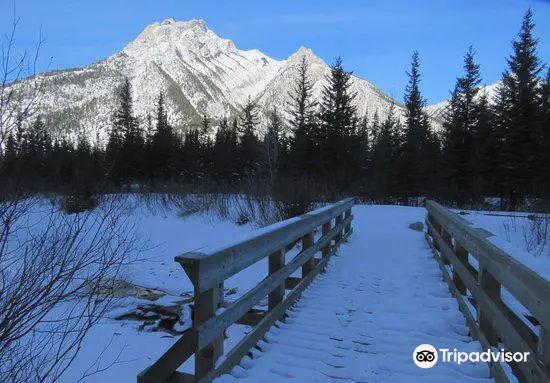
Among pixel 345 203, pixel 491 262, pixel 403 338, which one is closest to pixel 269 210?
pixel 345 203

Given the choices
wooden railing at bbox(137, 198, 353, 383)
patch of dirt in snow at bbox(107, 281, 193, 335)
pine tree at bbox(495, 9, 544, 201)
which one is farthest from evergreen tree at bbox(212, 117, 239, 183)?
wooden railing at bbox(137, 198, 353, 383)

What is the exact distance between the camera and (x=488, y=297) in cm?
323

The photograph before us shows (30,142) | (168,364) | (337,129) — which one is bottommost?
(168,364)

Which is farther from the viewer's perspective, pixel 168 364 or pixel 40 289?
pixel 40 289

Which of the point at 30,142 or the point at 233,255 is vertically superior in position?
the point at 30,142

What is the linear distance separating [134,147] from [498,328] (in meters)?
46.6

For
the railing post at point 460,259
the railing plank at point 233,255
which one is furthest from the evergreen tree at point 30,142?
the railing post at point 460,259

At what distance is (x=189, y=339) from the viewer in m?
2.52

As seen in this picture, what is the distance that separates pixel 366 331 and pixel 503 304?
1490 mm

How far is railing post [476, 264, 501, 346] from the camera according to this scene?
125 inches

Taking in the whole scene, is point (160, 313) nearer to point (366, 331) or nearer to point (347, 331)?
point (347, 331)

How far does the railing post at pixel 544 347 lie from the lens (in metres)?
2.03

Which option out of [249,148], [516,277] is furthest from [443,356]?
[249,148]

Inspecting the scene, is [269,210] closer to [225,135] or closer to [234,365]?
[234,365]
